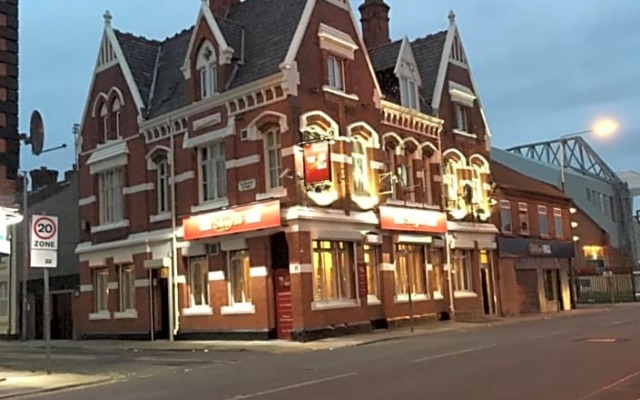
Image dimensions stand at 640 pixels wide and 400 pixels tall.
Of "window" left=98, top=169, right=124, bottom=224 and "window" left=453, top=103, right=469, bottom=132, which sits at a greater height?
"window" left=453, top=103, right=469, bottom=132

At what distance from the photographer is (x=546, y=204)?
144 ft

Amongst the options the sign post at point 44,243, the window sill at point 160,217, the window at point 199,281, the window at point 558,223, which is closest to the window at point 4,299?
the window sill at point 160,217

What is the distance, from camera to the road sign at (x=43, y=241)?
727 inches

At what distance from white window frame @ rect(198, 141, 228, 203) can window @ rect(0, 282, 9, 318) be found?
1580cm

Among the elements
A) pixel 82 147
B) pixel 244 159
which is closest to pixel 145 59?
pixel 82 147

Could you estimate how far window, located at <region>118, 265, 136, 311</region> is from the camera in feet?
110

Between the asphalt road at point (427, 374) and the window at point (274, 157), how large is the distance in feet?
25.3

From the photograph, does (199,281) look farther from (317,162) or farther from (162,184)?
(317,162)

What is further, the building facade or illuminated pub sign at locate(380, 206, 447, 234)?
the building facade

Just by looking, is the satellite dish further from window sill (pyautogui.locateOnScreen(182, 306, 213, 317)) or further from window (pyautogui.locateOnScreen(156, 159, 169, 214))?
window (pyautogui.locateOnScreen(156, 159, 169, 214))

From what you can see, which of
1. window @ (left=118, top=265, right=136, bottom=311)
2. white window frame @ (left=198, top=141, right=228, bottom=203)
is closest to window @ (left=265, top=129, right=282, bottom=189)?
white window frame @ (left=198, top=141, right=228, bottom=203)

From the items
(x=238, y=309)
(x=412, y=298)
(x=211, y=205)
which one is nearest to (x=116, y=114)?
(x=211, y=205)

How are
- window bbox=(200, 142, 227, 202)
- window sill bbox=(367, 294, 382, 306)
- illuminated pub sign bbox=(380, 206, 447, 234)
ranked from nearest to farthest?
window sill bbox=(367, 294, 382, 306) < window bbox=(200, 142, 227, 202) < illuminated pub sign bbox=(380, 206, 447, 234)

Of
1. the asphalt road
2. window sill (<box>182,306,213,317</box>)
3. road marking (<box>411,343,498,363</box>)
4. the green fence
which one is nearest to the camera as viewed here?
the asphalt road
